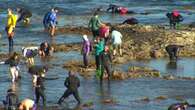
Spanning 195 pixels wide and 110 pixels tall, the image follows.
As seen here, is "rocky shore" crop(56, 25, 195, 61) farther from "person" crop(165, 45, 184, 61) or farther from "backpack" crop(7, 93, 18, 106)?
"backpack" crop(7, 93, 18, 106)

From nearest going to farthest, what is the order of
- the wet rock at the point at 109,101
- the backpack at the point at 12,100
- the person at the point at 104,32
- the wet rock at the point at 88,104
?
the backpack at the point at 12,100 → the wet rock at the point at 88,104 → the wet rock at the point at 109,101 → the person at the point at 104,32

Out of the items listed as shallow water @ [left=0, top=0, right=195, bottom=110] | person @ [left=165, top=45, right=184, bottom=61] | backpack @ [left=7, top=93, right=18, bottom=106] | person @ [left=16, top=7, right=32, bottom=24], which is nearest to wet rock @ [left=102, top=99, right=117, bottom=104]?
shallow water @ [left=0, top=0, right=195, bottom=110]

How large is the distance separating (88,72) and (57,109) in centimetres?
766

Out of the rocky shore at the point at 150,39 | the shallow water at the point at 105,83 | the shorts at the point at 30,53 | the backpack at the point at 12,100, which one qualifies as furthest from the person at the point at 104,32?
the backpack at the point at 12,100

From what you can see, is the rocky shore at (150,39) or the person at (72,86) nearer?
the person at (72,86)

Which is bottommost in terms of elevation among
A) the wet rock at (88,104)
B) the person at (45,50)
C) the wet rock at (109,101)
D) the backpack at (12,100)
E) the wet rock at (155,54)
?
the wet rock at (155,54)

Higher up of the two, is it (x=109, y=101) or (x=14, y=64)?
(x=14, y=64)

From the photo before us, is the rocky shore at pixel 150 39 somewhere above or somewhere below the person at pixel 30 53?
below

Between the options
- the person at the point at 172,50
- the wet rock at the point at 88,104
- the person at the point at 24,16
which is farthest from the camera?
the person at the point at 24,16

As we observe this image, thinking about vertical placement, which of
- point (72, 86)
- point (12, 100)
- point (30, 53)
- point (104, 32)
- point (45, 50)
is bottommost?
point (45, 50)

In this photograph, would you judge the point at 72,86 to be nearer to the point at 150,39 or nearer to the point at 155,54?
the point at 155,54

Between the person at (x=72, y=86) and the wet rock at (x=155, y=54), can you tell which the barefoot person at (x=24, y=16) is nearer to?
the wet rock at (x=155, y=54)

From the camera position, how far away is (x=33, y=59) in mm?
38531

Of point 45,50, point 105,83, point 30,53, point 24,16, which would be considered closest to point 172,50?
point 45,50
